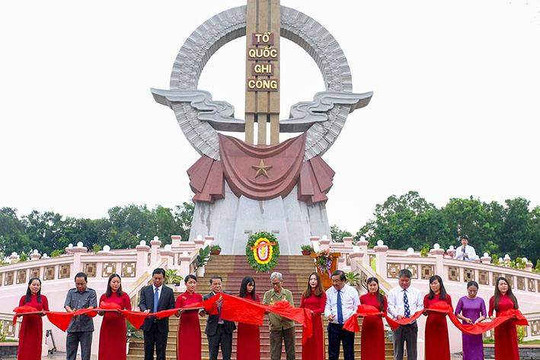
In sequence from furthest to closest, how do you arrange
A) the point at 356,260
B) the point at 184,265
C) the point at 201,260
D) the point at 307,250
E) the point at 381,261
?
the point at 307,250 < the point at 201,260 < the point at 184,265 < the point at 356,260 < the point at 381,261

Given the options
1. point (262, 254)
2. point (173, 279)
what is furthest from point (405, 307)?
point (262, 254)

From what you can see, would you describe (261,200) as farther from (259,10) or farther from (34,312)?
(34,312)

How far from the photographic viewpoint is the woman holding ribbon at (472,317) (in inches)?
289

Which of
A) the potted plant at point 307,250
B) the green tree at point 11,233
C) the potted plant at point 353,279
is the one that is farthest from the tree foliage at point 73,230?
the potted plant at point 353,279

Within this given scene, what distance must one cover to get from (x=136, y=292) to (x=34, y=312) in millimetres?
4746

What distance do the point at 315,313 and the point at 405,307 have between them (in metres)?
1.06

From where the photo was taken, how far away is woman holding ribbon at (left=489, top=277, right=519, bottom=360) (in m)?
7.33

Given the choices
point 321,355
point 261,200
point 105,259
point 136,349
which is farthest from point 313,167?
point 321,355

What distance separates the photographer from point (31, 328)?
752cm

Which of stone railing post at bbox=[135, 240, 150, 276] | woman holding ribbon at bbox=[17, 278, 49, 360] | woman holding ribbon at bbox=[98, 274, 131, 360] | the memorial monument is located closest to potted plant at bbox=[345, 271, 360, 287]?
stone railing post at bbox=[135, 240, 150, 276]

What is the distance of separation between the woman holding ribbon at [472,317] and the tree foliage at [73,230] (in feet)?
114

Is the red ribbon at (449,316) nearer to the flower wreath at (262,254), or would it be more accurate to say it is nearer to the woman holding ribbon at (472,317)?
the woman holding ribbon at (472,317)

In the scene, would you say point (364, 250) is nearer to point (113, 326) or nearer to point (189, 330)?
point (189, 330)

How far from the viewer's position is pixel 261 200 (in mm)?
20688
